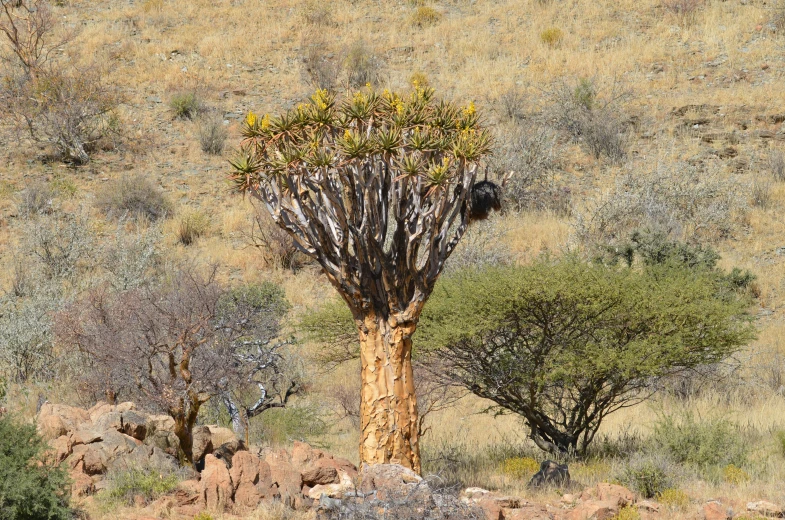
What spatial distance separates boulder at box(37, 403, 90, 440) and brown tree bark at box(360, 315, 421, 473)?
3.27 metres

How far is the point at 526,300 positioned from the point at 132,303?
22.7 feet

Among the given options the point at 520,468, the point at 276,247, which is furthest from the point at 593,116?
the point at 520,468

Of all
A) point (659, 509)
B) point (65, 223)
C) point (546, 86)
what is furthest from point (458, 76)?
point (659, 509)

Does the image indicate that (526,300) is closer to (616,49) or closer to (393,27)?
(616,49)

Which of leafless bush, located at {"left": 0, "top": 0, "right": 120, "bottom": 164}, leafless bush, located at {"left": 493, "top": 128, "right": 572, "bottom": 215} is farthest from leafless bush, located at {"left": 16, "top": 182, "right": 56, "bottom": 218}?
leafless bush, located at {"left": 493, "top": 128, "right": 572, "bottom": 215}

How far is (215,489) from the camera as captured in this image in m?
9.44

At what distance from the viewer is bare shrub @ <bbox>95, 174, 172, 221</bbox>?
83.9 ft

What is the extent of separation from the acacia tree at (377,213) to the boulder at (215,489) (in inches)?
63.7

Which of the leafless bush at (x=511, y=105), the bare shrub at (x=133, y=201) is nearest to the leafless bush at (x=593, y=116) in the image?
the leafless bush at (x=511, y=105)

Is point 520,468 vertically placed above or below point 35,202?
below

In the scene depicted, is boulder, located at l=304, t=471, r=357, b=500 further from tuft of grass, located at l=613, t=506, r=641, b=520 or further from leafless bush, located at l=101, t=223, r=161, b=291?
leafless bush, located at l=101, t=223, r=161, b=291

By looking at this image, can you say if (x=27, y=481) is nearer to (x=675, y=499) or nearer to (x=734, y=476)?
(x=675, y=499)

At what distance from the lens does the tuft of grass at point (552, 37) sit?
111 ft

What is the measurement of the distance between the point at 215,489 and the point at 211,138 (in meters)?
20.6
